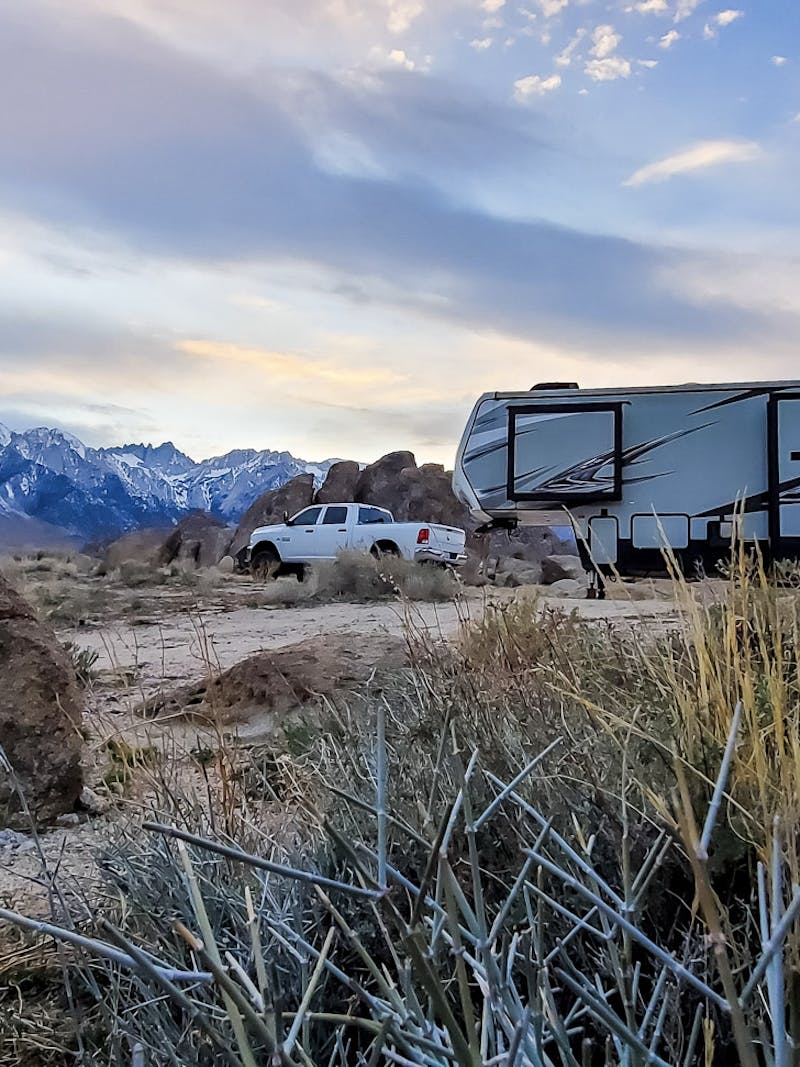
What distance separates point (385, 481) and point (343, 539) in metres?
13.2

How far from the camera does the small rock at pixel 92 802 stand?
3674mm

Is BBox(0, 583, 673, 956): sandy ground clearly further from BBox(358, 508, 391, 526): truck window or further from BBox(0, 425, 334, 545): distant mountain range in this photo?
BBox(0, 425, 334, 545): distant mountain range

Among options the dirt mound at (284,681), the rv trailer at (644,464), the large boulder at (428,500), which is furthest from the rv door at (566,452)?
the large boulder at (428,500)

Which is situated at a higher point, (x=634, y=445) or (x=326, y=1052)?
(x=634, y=445)

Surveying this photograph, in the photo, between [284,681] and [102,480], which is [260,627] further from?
[102,480]

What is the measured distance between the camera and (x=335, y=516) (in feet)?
61.8

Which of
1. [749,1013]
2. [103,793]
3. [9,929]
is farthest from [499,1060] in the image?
[103,793]

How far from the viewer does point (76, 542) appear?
31.4m

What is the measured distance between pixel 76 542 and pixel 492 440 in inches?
919

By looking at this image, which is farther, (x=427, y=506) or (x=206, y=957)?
(x=427, y=506)

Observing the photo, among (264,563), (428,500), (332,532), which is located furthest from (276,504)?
(332,532)

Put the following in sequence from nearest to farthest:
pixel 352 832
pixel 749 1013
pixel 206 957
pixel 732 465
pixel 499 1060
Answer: pixel 206 957 < pixel 499 1060 < pixel 749 1013 < pixel 352 832 < pixel 732 465

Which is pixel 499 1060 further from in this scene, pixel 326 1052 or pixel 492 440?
pixel 492 440

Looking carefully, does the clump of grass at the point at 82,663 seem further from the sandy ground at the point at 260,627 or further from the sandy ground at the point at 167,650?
the sandy ground at the point at 260,627
